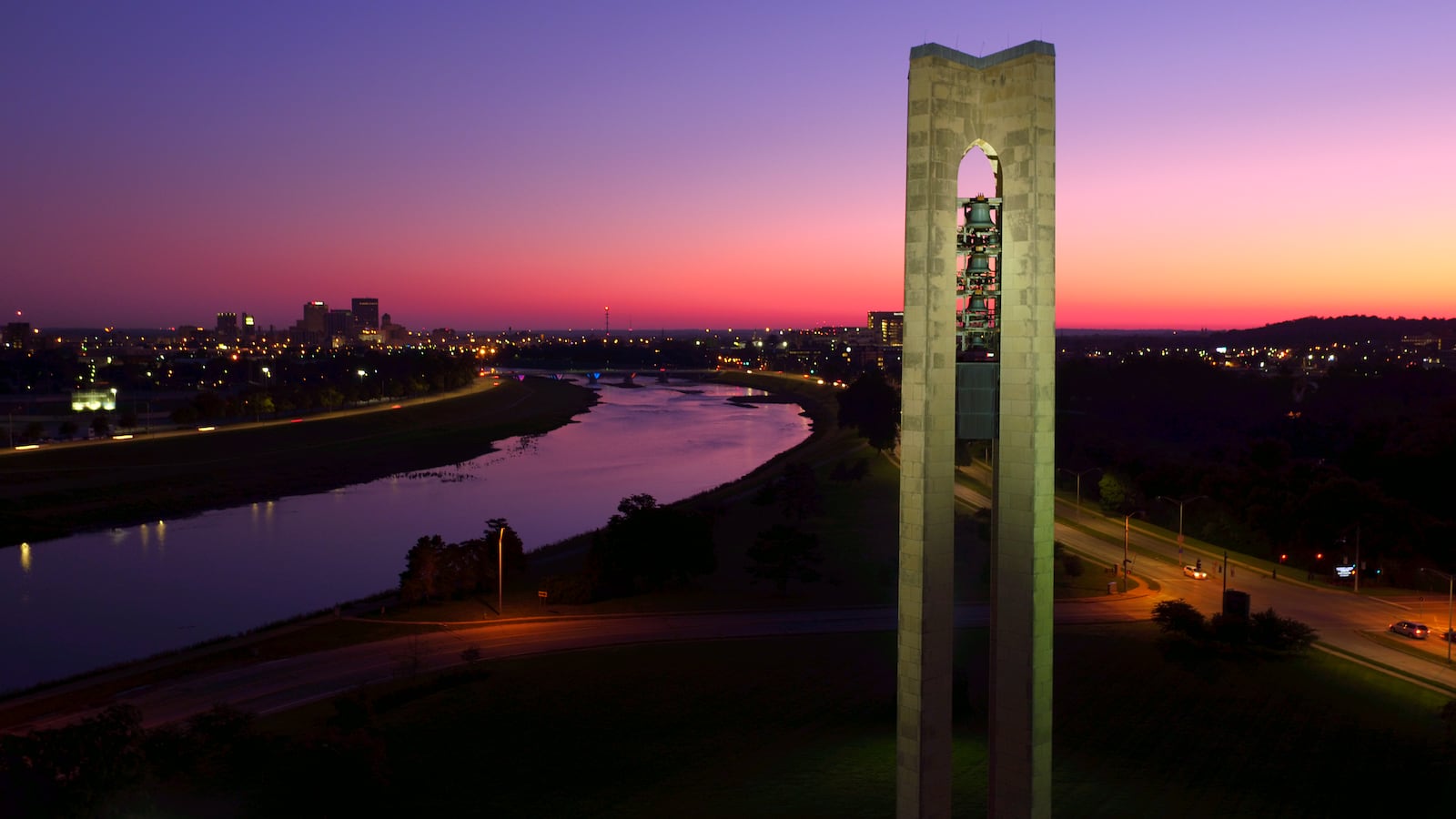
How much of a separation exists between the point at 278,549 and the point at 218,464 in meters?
28.3

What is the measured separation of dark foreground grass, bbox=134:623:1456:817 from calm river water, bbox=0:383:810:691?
589 inches

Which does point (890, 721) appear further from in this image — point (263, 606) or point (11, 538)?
point (11, 538)

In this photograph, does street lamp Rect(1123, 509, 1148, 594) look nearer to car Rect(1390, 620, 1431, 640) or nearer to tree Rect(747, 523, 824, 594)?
car Rect(1390, 620, 1431, 640)

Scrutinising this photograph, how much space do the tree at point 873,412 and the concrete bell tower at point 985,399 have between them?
67268 millimetres

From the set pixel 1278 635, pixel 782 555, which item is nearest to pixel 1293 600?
pixel 1278 635

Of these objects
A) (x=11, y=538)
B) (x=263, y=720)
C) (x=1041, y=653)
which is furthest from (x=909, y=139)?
(x=11, y=538)

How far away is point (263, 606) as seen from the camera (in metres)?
38.5

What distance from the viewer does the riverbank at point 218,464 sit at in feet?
188

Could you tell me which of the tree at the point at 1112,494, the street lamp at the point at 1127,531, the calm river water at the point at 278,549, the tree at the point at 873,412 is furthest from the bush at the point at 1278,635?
the tree at the point at 873,412

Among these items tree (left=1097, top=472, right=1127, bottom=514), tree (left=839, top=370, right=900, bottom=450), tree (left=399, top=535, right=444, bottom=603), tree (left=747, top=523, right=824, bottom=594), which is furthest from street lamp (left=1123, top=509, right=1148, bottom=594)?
tree (left=839, top=370, right=900, bottom=450)

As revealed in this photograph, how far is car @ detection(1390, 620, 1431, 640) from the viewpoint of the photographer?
3094 cm

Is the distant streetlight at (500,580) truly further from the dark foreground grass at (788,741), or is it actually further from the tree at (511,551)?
the dark foreground grass at (788,741)

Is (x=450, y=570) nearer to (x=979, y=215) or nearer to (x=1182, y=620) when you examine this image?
(x=1182, y=620)

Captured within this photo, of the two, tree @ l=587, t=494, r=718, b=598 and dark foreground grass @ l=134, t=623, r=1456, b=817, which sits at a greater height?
tree @ l=587, t=494, r=718, b=598
